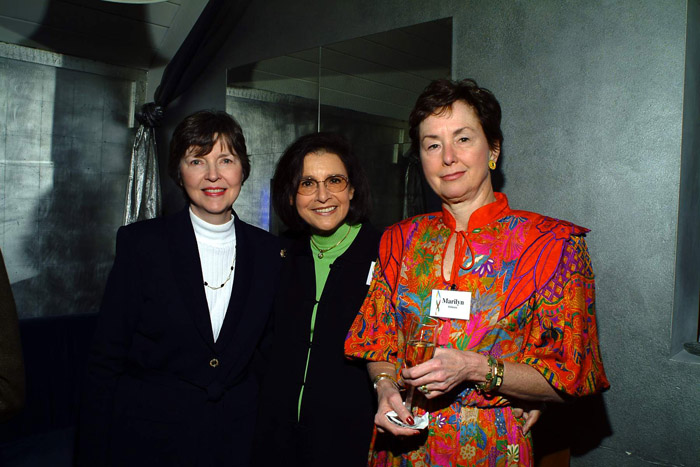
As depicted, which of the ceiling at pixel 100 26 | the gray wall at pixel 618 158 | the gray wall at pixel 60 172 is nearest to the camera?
the gray wall at pixel 618 158

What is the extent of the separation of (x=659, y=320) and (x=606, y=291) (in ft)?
0.70

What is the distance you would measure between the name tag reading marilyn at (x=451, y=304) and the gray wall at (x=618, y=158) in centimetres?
100

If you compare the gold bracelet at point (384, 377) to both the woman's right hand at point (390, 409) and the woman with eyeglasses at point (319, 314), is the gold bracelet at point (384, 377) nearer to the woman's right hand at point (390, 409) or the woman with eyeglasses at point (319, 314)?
the woman's right hand at point (390, 409)

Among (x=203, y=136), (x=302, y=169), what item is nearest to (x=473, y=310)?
(x=302, y=169)

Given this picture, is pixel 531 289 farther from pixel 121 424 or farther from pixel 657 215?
pixel 121 424

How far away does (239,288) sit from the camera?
2047mm

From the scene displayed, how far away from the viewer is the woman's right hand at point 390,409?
4.39 ft

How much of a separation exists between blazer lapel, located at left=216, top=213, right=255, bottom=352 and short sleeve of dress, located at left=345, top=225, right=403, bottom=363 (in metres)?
0.52

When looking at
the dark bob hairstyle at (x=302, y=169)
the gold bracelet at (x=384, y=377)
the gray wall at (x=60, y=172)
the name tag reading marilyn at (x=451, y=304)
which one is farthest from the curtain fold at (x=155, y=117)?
the name tag reading marilyn at (x=451, y=304)

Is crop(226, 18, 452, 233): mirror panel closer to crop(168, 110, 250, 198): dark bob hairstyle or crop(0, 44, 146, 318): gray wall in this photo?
crop(168, 110, 250, 198): dark bob hairstyle

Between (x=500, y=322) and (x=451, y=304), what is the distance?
0.14 meters

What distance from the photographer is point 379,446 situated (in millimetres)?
1632

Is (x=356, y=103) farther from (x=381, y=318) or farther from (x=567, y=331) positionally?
(x=567, y=331)

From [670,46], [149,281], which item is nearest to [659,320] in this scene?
[670,46]
